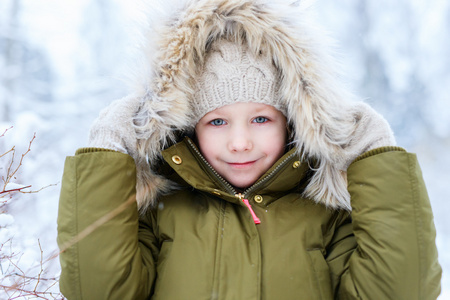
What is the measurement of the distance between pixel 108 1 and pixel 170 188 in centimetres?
542

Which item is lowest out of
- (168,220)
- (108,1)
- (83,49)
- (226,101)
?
(168,220)

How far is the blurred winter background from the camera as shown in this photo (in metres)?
4.91

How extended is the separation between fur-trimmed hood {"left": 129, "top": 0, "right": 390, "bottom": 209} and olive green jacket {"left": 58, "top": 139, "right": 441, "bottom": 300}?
86mm

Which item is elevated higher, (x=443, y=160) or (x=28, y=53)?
(x=28, y=53)

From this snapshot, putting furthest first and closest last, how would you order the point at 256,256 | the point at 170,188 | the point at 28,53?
the point at 28,53 → the point at 170,188 → the point at 256,256

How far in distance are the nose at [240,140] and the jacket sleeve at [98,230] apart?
364mm

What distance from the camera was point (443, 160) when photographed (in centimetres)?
488

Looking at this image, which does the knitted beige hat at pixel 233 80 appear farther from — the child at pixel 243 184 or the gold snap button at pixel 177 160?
the gold snap button at pixel 177 160

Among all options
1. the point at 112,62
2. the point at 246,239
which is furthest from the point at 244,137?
the point at 112,62

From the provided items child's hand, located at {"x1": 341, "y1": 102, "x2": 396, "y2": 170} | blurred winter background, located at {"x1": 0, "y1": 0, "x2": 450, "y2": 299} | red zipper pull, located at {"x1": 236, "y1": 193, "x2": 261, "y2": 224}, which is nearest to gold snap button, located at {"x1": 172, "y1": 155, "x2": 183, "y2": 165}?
red zipper pull, located at {"x1": 236, "y1": 193, "x2": 261, "y2": 224}

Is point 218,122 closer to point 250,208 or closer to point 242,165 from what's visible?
point 242,165

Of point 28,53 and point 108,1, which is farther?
point 108,1

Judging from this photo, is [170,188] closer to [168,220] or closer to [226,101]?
[168,220]

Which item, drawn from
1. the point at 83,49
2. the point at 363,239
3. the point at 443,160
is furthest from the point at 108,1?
the point at 363,239
